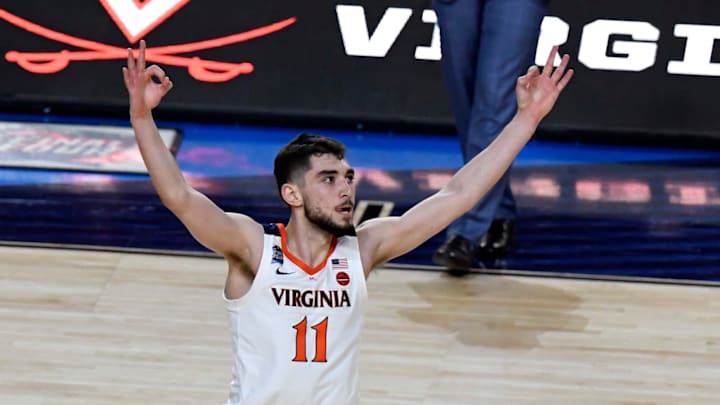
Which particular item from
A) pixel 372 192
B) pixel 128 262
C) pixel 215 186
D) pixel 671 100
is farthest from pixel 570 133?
pixel 128 262

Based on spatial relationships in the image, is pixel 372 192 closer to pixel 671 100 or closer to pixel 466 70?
pixel 466 70

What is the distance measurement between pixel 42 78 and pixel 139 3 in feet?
2.37

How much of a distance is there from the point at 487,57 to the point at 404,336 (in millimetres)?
1368

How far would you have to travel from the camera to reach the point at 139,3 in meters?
8.82

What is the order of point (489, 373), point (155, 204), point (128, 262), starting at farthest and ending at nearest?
→ point (155, 204), point (128, 262), point (489, 373)

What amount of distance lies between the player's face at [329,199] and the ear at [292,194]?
0.08ft

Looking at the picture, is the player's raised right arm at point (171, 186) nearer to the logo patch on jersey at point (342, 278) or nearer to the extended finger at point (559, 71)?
the logo patch on jersey at point (342, 278)

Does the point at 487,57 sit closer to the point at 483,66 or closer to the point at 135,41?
the point at 483,66

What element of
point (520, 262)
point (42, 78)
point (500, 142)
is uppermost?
point (500, 142)

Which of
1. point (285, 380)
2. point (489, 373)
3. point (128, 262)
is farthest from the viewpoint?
point (128, 262)

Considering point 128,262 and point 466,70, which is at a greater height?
point 466,70

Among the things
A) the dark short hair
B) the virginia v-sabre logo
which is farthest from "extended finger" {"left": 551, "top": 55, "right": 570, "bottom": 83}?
the virginia v-sabre logo

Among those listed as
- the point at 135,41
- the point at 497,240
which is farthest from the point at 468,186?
the point at 135,41

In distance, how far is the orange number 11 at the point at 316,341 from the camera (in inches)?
173
